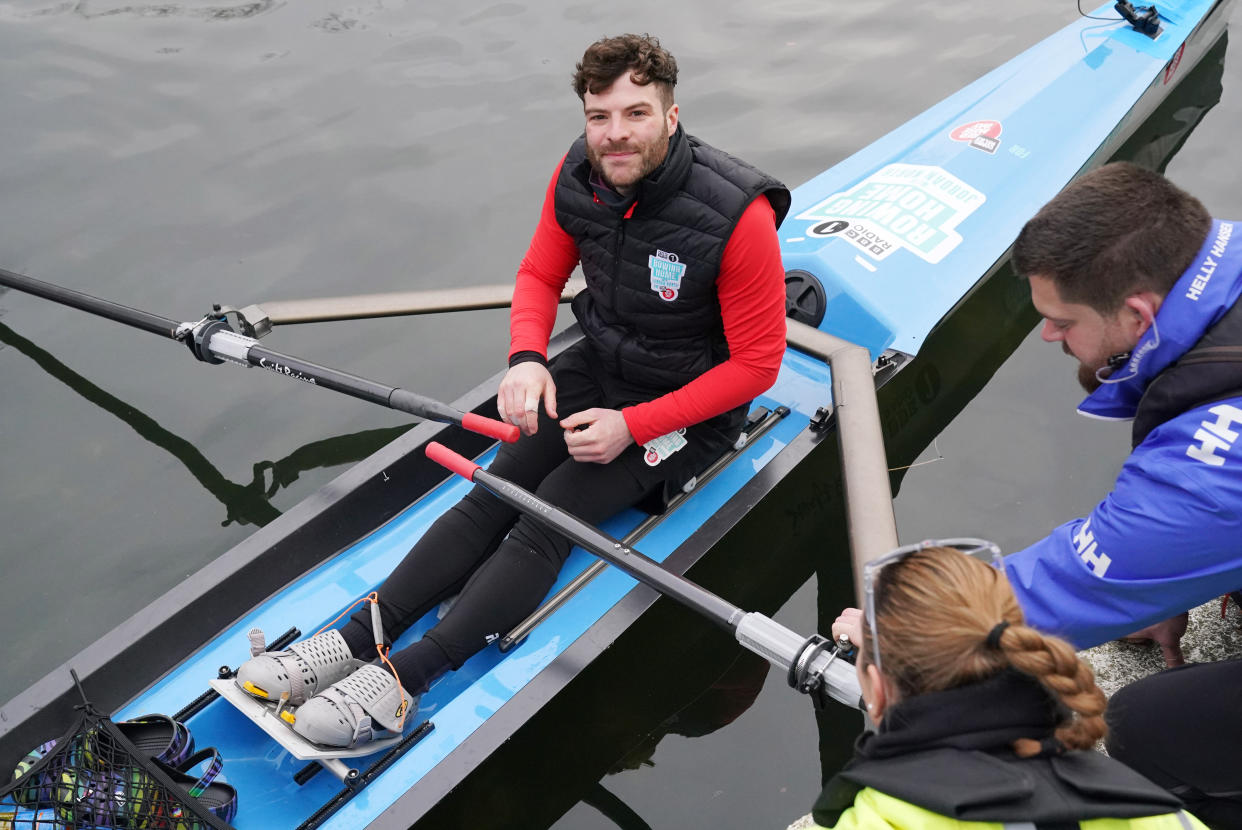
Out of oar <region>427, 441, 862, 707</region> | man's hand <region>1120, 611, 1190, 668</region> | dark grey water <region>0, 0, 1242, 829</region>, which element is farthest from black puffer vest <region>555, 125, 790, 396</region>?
man's hand <region>1120, 611, 1190, 668</region>

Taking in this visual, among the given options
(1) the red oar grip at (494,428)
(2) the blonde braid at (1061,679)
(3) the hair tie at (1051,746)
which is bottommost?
(1) the red oar grip at (494,428)

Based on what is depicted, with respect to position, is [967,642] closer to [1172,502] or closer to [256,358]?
[1172,502]

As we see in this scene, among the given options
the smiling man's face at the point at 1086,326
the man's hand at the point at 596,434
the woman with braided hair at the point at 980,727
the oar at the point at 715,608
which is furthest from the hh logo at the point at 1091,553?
the man's hand at the point at 596,434

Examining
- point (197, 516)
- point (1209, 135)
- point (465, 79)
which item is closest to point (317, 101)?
point (465, 79)

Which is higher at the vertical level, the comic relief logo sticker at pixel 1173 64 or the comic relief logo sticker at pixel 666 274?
the comic relief logo sticker at pixel 666 274

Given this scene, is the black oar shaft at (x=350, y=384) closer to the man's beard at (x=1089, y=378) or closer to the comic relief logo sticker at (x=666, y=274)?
the comic relief logo sticker at (x=666, y=274)

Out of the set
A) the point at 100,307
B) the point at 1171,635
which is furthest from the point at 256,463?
the point at 1171,635

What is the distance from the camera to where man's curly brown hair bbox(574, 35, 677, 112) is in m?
2.66

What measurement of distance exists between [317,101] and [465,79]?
38.8 inches

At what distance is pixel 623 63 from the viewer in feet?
8.76

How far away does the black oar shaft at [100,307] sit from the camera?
3844 millimetres

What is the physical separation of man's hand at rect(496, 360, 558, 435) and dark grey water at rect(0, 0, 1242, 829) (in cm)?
126

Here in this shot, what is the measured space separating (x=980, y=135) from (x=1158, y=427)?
9.86 feet

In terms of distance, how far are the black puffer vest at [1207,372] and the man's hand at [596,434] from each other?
145cm
